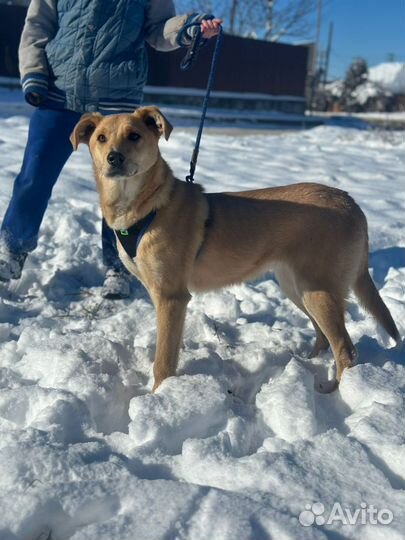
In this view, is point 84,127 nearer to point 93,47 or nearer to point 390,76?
point 93,47

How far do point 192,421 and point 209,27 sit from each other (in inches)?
101

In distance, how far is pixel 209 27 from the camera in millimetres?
3545

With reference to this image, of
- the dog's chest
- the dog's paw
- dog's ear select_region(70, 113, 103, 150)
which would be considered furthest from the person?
the dog's paw

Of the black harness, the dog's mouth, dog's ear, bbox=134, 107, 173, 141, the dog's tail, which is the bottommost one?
the dog's tail

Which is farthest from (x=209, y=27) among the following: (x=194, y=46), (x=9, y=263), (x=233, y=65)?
(x=233, y=65)

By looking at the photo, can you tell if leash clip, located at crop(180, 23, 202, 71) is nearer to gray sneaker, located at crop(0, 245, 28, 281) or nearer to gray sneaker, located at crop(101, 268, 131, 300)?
gray sneaker, located at crop(101, 268, 131, 300)

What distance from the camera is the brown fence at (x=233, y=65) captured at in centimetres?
1823

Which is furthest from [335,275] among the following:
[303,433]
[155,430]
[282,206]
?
[155,430]

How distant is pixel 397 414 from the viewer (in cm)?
249

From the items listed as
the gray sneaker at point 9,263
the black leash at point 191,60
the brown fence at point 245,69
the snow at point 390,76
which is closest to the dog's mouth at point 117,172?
the black leash at point 191,60

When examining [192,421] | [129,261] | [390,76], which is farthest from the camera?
[390,76]

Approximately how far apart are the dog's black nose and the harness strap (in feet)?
1.09

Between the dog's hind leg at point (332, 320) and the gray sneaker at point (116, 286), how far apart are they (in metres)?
1.52

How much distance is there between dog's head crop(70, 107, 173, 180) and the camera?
2914 mm
